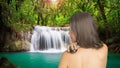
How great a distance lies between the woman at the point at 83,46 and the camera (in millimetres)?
1289

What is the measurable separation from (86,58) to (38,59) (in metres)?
10.5

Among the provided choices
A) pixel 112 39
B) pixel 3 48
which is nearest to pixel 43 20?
pixel 3 48

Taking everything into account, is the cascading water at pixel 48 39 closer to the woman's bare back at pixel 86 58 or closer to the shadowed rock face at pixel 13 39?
the shadowed rock face at pixel 13 39

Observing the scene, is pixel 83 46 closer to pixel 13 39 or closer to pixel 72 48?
pixel 72 48

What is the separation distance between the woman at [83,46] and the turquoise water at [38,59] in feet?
30.9

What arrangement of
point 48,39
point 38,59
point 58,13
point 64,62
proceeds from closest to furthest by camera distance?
point 64,62
point 38,59
point 58,13
point 48,39

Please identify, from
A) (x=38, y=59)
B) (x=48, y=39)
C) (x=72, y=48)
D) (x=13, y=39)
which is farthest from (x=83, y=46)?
(x=48, y=39)

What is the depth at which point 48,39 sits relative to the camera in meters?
13.6

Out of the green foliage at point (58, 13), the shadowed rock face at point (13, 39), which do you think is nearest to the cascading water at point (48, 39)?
the shadowed rock face at point (13, 39)

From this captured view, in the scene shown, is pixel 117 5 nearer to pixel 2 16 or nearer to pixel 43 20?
pixel 43 20

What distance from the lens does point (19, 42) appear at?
12.7m

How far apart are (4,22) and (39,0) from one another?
1.43 m

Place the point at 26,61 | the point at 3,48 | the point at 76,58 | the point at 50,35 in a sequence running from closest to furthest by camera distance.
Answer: the point at 76,58 < the point at 26,61 < the point at 3,48 < the point at 50,35

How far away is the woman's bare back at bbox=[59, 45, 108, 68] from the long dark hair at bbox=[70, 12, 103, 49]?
23 millimetres
